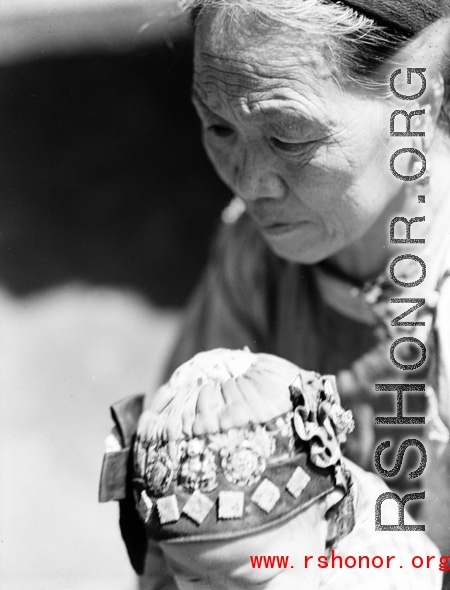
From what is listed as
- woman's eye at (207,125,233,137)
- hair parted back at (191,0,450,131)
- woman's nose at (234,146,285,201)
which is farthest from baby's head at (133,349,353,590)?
Answer: hair parted back at (191,0,450,131)

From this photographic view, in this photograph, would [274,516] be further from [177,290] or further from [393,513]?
[177,290]

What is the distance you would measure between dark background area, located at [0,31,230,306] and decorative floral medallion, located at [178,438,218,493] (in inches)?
28.5

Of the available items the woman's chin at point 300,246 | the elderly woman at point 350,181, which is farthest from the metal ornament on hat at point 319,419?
the woman's chin at point 300,246

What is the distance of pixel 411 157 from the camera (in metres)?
1.96

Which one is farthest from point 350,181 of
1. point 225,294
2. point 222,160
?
point 225,294

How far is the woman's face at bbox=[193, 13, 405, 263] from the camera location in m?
1.86

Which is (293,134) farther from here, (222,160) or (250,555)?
(250,555)

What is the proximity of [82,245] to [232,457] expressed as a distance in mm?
827

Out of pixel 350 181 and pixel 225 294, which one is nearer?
Result: pixel 350 181

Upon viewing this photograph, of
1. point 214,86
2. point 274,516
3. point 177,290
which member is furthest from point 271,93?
point 274,516

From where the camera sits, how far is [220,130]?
2.01 metres

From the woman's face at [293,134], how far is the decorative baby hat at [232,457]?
1.38ft

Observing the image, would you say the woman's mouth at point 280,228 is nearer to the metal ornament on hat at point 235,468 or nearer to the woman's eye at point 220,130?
the woman's eye at point 220,130

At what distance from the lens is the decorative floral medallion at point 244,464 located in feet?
5.57
